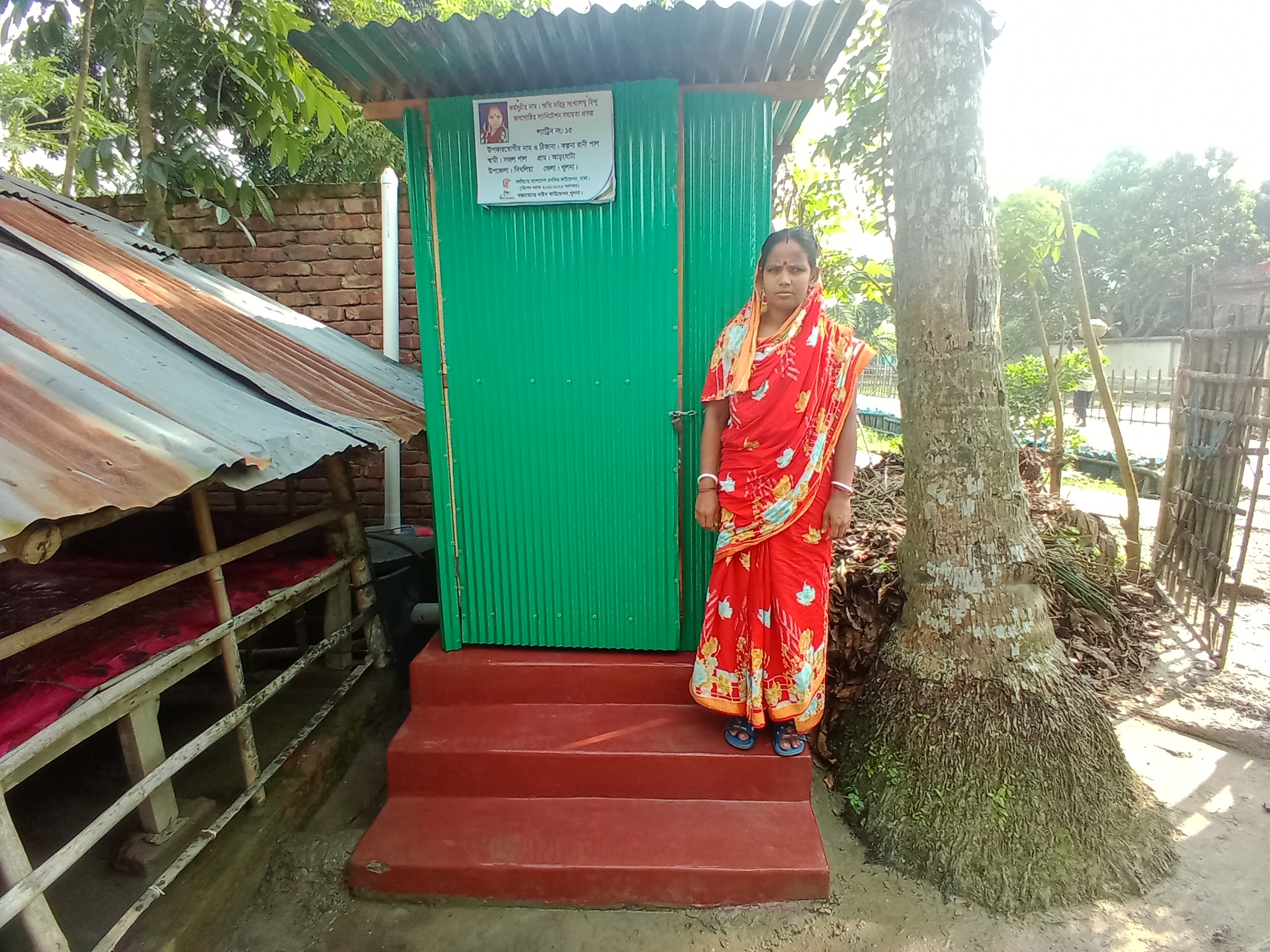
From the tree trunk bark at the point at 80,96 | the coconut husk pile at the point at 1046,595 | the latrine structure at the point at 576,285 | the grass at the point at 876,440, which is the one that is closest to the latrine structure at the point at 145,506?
the latrine structure at the point at 576,285

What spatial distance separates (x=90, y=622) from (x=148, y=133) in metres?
3.50

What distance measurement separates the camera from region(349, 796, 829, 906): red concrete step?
220cm

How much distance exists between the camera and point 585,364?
2.65 metres

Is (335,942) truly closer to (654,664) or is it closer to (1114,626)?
(654,664)

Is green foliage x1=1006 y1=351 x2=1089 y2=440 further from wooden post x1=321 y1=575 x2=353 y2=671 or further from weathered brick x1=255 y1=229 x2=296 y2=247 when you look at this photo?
weathered brick x1=255 y1=229 x2=296 y2=247

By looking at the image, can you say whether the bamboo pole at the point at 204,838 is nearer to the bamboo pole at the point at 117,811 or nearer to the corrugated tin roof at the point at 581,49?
the bamboo pole at the point at 117,811

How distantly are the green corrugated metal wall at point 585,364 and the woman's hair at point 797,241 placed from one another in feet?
0.83

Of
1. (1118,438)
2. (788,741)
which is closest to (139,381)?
(788,741)

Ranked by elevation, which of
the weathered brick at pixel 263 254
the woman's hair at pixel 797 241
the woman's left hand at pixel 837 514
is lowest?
the woman's left hand at pixel 837 514

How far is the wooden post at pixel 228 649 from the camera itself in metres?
2.33

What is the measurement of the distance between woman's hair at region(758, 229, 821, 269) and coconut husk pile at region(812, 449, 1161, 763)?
5.07ft

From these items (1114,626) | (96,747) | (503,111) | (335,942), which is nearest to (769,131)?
(503,111)

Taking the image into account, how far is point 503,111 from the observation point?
251 cm

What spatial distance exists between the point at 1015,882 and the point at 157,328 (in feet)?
12.0
